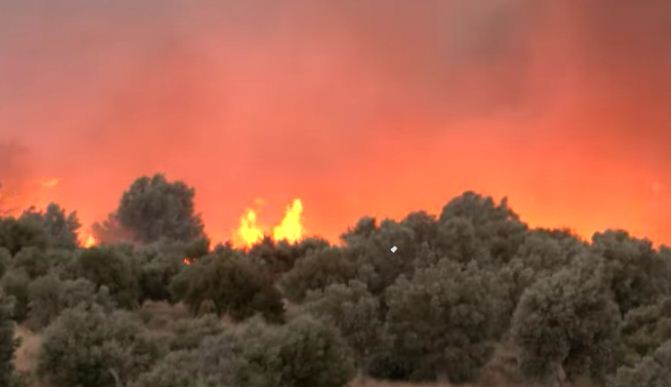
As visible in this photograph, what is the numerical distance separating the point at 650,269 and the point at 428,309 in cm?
1558

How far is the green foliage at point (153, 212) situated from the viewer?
221ft

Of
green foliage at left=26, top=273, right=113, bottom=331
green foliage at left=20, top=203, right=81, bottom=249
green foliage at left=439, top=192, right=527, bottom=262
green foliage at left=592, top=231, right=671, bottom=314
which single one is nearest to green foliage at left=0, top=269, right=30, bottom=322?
green foliage at left=26, top=273, right=113, bottom=331

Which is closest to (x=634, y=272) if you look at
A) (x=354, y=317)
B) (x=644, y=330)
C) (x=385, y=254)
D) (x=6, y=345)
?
(x=644, y=330)

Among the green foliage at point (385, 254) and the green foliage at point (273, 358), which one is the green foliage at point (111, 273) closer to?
the green foliage at point (385, 254)

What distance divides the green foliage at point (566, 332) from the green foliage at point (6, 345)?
1500cm

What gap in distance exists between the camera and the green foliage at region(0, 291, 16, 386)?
69.2 ft

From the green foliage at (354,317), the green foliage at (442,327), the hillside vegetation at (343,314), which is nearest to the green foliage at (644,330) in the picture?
the hillside vegetation at (343,314)

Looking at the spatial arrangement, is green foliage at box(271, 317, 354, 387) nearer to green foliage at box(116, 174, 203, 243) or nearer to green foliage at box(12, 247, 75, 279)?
green foliage at box(12, 247, 75, 279)

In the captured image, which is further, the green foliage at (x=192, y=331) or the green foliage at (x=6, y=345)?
the green foliage at (x=192, y=331)

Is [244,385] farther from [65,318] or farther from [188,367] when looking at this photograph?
[65,318]

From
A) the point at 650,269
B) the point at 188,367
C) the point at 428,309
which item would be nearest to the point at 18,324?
the point at 188,367

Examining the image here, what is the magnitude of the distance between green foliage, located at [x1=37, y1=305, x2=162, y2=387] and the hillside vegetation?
0.04m

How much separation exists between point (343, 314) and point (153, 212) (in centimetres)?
4193

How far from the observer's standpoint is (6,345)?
21406mm
